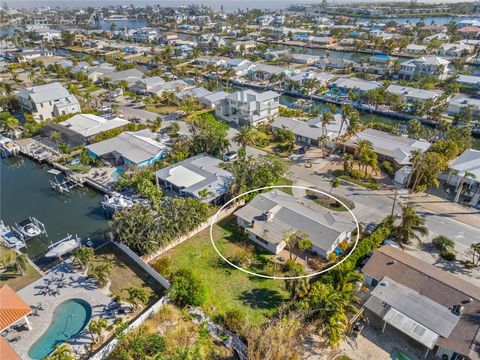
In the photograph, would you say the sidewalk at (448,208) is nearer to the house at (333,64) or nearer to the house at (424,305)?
the house at (424,305)

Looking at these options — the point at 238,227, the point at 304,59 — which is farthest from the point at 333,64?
the point at 238,227

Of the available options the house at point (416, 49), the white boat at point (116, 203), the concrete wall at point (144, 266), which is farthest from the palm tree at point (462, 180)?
the house at point (416, 49)

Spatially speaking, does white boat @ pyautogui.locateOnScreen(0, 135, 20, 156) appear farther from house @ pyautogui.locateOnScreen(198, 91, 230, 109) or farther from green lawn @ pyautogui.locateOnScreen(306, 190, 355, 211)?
green lawn @ pyautogui.locateOnScreen(306, 190, 355, 211)

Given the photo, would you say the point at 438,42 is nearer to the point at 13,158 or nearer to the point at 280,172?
the point at 280,172

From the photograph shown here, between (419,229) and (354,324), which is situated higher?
(419,229)

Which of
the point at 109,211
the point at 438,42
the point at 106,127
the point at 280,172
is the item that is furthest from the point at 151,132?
the point at 438,42

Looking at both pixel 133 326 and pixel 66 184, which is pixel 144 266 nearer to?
pixel 133 326
